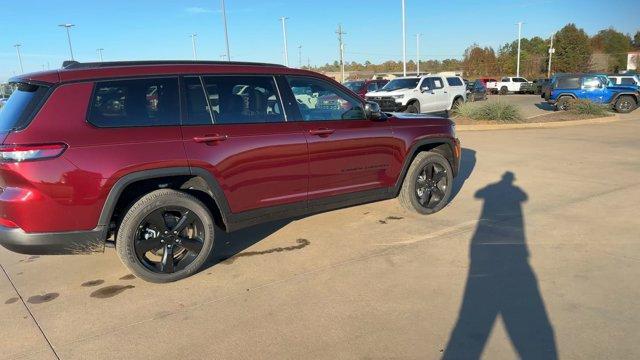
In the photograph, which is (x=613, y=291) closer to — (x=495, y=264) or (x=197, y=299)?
(x=495, y=264)

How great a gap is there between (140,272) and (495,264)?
304 cm

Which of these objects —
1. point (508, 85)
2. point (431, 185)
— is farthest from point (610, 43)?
point (431, 185)

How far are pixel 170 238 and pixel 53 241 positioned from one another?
34.4 inches

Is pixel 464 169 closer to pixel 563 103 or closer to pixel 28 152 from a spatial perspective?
pixel 28 152

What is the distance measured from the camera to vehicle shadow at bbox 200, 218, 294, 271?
466 centimetres

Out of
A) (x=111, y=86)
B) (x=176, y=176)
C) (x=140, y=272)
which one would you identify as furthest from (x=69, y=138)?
(x=140, y=272)

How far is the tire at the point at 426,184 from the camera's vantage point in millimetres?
5609

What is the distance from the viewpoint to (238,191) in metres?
4.25

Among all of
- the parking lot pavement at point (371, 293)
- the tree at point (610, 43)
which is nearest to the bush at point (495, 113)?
the parking lot pavement at point (371, 293)

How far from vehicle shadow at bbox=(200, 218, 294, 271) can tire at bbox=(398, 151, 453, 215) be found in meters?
1.47

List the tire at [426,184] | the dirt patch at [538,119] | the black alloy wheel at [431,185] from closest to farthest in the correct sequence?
1. the tire at [426,184]
2. the black alloy wheel at [431,185]
3. the dirt patch at [538,119]

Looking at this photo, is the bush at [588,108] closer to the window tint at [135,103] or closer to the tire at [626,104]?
the tire at [626,104]

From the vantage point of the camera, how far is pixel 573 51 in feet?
202

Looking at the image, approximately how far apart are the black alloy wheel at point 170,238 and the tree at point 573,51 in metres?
67.9
